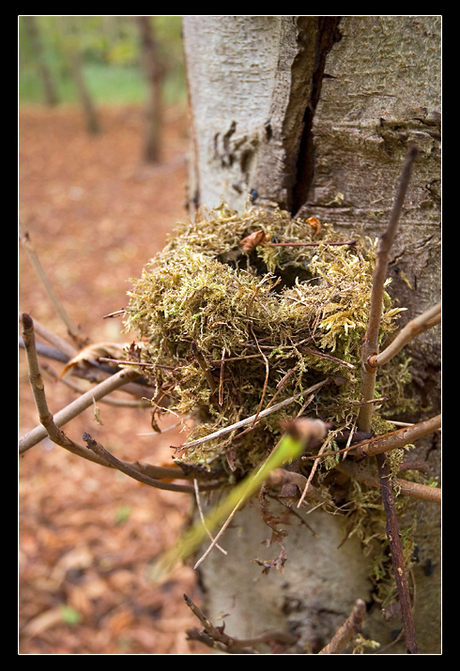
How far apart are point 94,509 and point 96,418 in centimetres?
256

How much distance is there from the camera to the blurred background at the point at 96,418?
8.54ft

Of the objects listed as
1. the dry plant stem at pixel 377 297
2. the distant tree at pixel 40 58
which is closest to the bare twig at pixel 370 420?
the dry plant stem at pixel 377 297

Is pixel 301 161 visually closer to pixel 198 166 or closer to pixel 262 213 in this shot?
pixel 262 213

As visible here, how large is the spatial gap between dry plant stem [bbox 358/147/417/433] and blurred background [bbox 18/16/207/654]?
0.57 meters

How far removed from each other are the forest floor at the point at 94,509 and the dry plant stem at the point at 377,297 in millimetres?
429

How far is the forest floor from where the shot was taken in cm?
256

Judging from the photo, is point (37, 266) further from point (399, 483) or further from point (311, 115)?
point (399, 483)

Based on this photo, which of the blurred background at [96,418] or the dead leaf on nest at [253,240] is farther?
the blurred background at [96,418]

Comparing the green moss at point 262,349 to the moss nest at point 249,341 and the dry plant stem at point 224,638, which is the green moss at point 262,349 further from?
the dry plant stem at point 224,638

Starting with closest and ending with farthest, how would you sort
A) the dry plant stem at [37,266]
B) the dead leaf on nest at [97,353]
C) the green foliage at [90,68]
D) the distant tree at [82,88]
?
the dead leaf on nest at [97,353]
the dry plant stem at [37,266]
the distant tree at [82,88]
the green foliage at [90,68]

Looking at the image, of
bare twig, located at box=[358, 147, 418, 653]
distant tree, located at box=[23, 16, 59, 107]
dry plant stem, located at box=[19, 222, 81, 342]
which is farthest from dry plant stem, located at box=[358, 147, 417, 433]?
distant tree, located at box=[23, 16, 59, 107]

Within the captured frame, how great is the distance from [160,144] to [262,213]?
9.03 metres

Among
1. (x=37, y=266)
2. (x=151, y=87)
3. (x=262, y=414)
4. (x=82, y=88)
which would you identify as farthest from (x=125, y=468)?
(x=82, y=88)

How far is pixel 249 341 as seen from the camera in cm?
92
